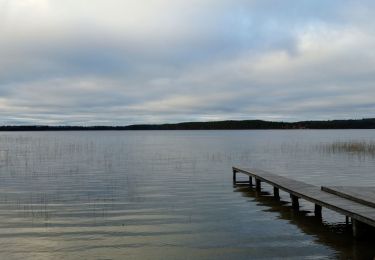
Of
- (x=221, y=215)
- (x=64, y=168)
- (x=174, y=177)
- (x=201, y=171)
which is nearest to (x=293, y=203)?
(x=221, y=215)

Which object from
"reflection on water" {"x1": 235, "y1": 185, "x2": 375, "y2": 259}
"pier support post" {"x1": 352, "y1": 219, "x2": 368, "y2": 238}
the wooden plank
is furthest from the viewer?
"pier support post" {"x1": 352, "y1": 219, "x2": 368, "y2": 238}

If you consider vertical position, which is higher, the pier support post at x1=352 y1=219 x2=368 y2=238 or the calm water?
the pier support post at x1=352 y1=219 x2=368 y2=238

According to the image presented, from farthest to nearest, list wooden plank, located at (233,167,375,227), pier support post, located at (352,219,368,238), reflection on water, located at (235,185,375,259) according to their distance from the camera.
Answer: pier support post, located at (352,219,368,238)
wooden plank, located at (233,167,375,227)
reflection on water, located at (235,185,375,259)

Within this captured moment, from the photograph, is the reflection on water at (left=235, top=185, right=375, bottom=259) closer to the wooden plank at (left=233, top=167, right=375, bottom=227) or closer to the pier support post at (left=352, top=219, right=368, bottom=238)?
the pier support post at (left=352, top=219, right=368, bottom=238)

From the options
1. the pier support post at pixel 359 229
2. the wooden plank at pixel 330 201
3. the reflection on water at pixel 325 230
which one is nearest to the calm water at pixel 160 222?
the reflection on water at pixel 325 230

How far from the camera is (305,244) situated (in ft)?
34.2

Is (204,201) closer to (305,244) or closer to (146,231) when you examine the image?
(146,231)

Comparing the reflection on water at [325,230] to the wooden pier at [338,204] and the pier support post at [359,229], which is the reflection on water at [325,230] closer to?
the pier support post at [359,229]

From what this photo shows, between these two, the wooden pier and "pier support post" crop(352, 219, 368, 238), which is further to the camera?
"pier support post" crop(352, 219, 368, 238)

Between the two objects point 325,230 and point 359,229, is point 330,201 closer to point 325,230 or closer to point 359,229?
point 325,230

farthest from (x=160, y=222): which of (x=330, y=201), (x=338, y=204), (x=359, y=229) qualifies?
(x=359, y=229)

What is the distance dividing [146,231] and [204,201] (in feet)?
16.0

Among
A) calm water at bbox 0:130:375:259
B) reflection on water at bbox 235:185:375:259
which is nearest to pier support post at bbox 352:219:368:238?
reflection on water at bbox 235:185:375:259

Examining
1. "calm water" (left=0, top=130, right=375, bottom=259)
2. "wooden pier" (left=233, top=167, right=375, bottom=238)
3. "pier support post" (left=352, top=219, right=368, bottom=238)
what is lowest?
"calm water" (left=0, top=130, right=375, bottom=259)
